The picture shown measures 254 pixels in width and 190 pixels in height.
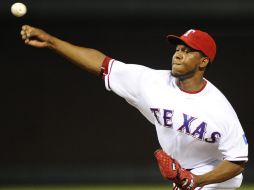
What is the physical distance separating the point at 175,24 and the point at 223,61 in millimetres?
717

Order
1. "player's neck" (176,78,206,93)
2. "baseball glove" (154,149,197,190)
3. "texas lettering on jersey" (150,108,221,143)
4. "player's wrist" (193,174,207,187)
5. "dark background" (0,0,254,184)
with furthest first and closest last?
"dark background" (0,0,254,184) → "player's neck" (176,78,206,93) → "texas lettering on jersey" (150,108,221,143) → "player's wrist" (193,174,207,187) → "baseball glove" (154,149,197,190)

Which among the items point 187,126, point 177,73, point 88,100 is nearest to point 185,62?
point 177,73

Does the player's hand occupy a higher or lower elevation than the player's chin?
higher

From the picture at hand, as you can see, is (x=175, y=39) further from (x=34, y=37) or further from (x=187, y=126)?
(x=34, y=37)

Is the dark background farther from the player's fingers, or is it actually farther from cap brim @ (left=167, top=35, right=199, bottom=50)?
the player's fingers

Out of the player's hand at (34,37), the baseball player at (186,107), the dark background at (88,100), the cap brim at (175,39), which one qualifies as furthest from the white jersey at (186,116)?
the dark background at (88,100)

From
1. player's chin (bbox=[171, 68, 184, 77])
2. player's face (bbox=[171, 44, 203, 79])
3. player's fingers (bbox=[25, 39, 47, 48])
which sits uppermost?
player's fingers (bbox=[25, 39, 47, 48])

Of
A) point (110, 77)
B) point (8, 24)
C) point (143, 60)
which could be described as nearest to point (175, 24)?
point (143, 60)

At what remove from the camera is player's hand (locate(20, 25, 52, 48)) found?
4574mm

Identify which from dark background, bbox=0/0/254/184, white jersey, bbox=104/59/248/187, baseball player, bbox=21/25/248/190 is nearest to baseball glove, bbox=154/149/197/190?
baseball player, bbox=21/25/248/190

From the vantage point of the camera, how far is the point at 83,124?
827 centimetres

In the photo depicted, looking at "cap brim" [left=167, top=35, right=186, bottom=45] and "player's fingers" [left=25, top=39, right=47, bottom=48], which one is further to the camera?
"cap brim" [left=167, top=35, right=186, bottom=45]

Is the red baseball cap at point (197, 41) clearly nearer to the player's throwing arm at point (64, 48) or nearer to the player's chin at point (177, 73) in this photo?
the player's chin at point (177, 73)

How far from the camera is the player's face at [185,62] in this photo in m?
4.66
